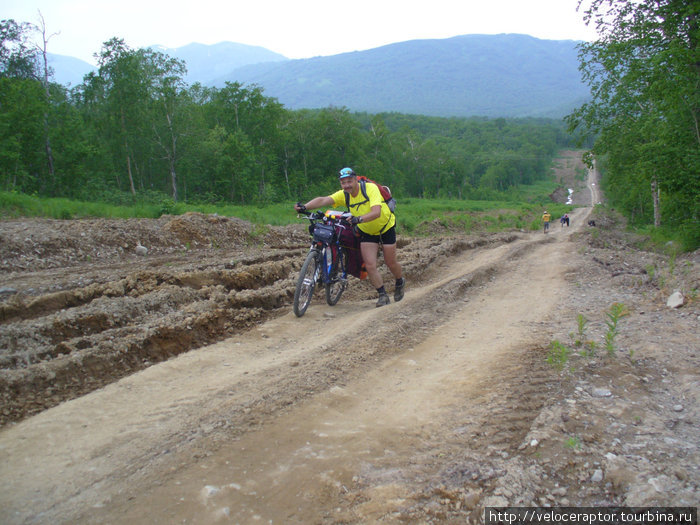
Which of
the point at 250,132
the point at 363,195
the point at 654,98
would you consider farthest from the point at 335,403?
the point at 250,132

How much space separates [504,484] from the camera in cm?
252

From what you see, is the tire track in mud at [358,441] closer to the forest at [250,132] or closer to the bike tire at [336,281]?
the bike tire at [336,281]

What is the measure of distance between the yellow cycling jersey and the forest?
1128 cm

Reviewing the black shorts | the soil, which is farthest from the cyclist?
the soil

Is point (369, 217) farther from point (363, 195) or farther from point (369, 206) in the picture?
point (363, 195)

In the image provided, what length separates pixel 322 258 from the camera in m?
6.97

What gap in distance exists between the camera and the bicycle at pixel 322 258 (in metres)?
6.68

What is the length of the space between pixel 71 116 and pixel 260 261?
94.8 feet

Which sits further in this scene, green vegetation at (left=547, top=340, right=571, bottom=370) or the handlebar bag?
the handlebar bag

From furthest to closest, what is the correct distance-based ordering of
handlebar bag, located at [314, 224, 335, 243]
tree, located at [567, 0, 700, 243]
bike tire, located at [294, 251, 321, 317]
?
tree, located at [567, 0, 700, 243], handlebar bag, located at [314, 224, 335, 243], bike tire, located at [294, 251, 321, 317]

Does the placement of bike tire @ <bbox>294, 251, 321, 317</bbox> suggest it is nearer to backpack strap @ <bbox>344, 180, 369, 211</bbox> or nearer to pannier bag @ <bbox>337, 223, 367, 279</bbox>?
pannier bag @ <bbox>337, 223, 367, 279</bbox>

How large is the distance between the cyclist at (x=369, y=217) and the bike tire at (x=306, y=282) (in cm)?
80

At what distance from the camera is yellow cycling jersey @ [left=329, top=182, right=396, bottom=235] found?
6926 millimetres

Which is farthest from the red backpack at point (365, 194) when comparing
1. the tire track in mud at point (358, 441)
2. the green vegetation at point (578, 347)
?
the green vegetation at point (578, 347)
